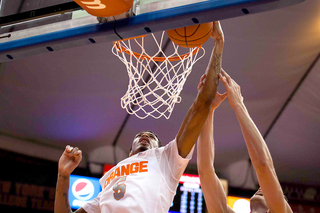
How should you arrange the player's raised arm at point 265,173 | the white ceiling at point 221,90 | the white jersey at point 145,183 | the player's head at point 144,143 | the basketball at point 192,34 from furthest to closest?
the white ceiling at point 221,90 → the player's head at point 144,143 → the basketball at point 192,34 → the white jersey at point 145,183 → the player's raised arm at point 265,173

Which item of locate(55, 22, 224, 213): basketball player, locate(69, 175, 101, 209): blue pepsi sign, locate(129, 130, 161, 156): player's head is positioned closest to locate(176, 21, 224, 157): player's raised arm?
locate(55, 22, 224, 213): basketball player

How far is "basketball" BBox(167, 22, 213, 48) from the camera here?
6.98 feet

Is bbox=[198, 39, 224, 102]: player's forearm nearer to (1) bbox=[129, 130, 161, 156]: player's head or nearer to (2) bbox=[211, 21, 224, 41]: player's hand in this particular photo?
(2) bbox=[211, 21, 224, 41]: player's hand

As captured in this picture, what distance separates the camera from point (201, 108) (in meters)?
2.11

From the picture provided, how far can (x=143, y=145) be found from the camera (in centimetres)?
266

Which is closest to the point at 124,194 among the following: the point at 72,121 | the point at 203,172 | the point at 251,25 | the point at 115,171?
the point at 115,171

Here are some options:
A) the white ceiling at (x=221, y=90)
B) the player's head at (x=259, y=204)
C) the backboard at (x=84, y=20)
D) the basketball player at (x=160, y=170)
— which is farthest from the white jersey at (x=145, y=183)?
the white ceiling at (x=221, y=90)

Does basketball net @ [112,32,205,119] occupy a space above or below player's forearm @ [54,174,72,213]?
above

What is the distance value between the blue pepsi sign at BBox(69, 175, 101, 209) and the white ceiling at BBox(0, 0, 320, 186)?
606 mm

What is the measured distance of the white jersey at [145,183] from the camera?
2.00m

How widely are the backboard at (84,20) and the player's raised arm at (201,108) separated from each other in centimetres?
32

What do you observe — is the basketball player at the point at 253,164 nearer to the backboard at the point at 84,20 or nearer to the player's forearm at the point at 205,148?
the player's forearm at the point at 205,148

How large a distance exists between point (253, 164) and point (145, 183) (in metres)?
0.64

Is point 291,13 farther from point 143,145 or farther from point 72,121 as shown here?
point 72,121
